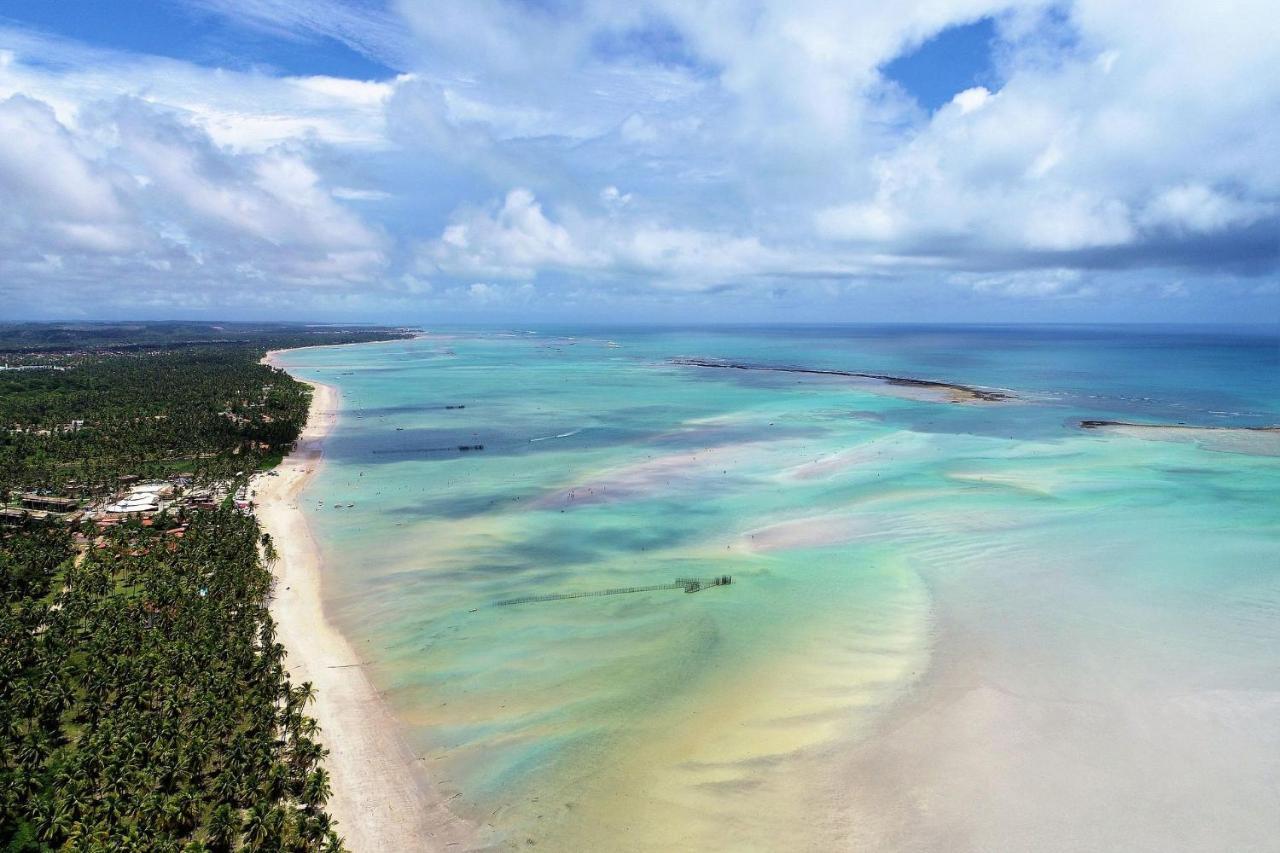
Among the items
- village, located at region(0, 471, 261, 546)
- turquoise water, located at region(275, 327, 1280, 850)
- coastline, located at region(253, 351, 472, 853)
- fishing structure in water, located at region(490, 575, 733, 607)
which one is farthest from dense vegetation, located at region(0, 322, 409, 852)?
fishing structure in water, located at region(490, 575, 733, 607)

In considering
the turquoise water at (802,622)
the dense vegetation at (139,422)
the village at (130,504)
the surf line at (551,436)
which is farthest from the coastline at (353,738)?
the surf line at (551,436)

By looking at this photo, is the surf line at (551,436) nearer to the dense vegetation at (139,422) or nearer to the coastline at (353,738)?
the dense vegetation at (139,422)

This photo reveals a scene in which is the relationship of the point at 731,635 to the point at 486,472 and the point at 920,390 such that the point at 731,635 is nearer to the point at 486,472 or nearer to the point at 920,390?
the point at 486,472

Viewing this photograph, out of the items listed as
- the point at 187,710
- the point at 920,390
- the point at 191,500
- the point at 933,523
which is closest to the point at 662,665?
the point at 187,710

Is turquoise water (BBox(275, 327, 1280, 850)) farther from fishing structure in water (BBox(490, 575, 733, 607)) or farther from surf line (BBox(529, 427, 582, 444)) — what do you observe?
surf line (BBox(529, 427, 582, 444))

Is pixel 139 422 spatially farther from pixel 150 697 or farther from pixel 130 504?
pixel 150 697

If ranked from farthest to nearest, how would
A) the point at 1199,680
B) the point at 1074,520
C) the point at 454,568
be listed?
the point at 1074,520, the point at 454,568, the point at 1199,680

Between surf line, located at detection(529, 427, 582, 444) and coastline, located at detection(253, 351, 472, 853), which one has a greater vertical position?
surf line, located at detection(529, 427, 582, 444)
